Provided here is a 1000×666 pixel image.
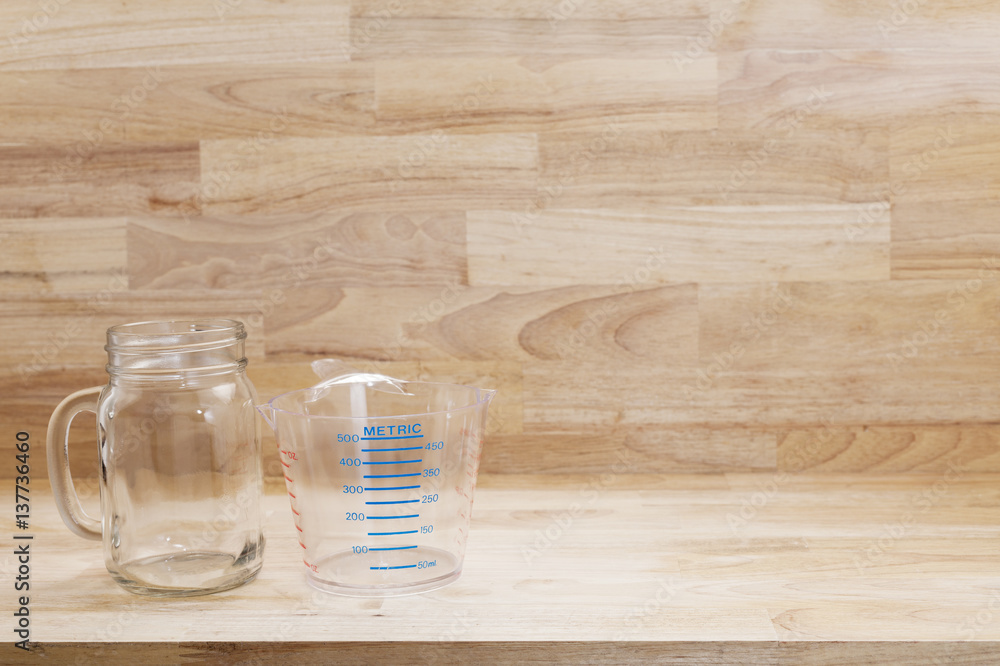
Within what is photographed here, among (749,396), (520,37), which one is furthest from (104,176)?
(749,396)

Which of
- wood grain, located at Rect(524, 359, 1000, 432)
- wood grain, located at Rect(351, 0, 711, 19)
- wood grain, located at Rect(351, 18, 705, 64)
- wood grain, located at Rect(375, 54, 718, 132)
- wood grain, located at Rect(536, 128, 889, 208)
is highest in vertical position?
wood grain, located at Rect(351, 0, 711, 19)

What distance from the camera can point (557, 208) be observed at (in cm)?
100

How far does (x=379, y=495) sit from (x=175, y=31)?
62 cm

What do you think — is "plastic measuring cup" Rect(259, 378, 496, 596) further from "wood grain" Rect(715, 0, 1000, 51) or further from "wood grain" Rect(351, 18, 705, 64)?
"wood grain" Rect(715, 0, 1000, 51)

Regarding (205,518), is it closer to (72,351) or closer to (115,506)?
(115,506)

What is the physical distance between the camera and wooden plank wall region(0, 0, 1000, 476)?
983mm

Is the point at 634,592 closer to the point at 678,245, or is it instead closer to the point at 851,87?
the point at 678,245

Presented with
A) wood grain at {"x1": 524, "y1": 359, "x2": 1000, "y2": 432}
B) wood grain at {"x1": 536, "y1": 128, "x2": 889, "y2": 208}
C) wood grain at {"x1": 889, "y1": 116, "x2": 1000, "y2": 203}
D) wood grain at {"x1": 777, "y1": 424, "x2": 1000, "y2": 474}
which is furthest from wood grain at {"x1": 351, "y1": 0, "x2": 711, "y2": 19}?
wood grain at {"x1": 777, "y1": 424, "x2": 1000, "y2": 474}

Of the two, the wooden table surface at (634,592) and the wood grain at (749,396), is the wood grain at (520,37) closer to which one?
the wood grain at (749,396)

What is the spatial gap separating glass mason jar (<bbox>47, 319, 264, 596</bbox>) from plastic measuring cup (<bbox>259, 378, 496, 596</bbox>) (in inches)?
2.0

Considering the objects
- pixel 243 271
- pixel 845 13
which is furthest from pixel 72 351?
pixel 845 13

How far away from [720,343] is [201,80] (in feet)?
A: 2.19

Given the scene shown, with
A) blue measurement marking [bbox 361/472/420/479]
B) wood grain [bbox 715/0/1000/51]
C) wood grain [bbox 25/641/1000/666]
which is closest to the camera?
wood grain [bbox 25/641/1000/666]

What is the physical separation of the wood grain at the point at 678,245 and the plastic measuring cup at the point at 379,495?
12.2 inches
